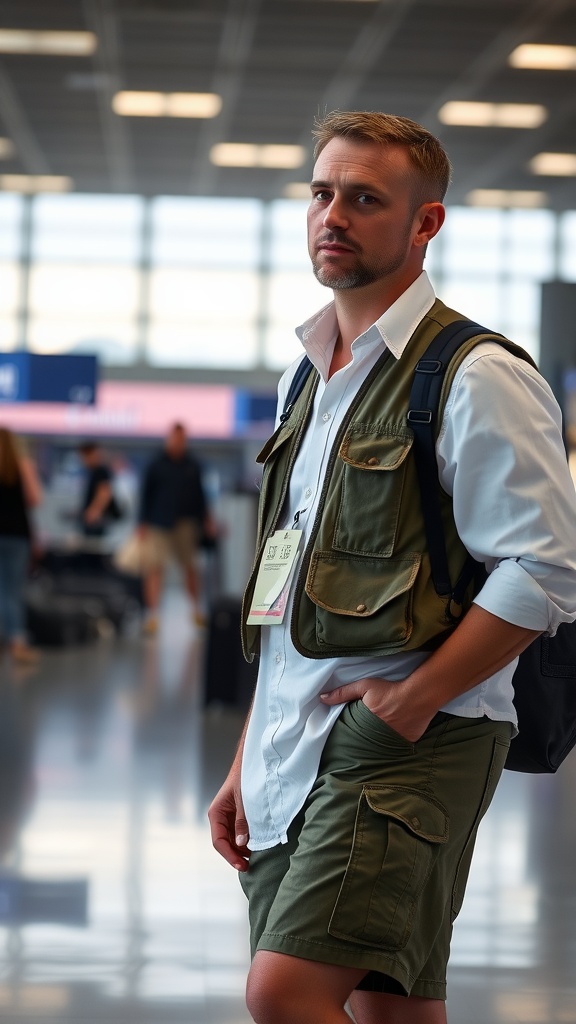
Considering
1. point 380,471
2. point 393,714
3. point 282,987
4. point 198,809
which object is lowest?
point 198,809

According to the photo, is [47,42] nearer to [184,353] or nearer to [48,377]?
[48,377]

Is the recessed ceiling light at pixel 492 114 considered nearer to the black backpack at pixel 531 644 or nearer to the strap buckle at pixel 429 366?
the black backpack at pixel 531 644

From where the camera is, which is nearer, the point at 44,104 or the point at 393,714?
the point at 393,714

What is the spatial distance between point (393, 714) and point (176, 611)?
13494mm

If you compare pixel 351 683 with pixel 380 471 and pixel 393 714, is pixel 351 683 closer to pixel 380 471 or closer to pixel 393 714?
pixel 393 714

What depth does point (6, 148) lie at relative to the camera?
12352mm

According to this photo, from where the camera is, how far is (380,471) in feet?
5.58

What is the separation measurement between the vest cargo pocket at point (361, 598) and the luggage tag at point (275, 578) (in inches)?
3.1

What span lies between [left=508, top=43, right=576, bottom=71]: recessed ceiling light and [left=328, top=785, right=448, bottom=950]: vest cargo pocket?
8186mm

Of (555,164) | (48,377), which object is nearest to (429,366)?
(48,377)

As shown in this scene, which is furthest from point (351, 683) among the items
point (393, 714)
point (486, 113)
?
point (486, 113)

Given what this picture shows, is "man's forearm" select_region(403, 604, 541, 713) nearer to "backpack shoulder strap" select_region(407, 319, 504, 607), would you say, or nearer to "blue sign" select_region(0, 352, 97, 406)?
"backpack shoulder strap" select_region(407, 319, 504, 607)

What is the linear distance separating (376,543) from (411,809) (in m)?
0.35

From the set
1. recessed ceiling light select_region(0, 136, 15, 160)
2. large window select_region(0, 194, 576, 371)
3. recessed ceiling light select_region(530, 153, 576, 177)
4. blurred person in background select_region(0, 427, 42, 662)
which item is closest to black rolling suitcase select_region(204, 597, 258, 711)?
blurred person in background select_region(0, 427, 42, 662)
